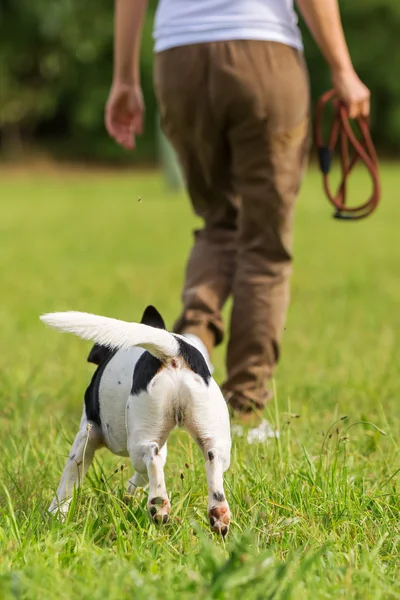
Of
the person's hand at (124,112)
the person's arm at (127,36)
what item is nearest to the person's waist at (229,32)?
the person's arm at (127,36)

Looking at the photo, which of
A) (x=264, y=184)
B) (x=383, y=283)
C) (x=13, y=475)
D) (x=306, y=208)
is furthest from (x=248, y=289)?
(x=306, y=208)

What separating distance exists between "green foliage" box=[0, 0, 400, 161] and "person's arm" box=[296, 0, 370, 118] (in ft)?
109

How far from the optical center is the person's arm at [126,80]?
3932 mm

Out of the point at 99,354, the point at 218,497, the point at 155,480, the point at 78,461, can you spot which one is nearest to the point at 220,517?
the point at 218,497

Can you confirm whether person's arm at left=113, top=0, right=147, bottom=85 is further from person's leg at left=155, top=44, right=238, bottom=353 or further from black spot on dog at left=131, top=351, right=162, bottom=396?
black spot on dog at left=131, top=351, right=162, bottom=396

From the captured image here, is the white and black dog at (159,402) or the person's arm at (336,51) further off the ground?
the person's arm at (336,51)

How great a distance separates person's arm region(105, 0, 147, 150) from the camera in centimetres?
393

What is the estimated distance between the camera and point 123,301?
7402 mm

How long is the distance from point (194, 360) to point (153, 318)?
0.25 m

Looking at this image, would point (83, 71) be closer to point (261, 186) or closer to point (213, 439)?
point (261, 186)

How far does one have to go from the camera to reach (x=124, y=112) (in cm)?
412

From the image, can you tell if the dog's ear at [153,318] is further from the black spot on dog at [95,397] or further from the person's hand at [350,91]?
the person's hand at [350,91]

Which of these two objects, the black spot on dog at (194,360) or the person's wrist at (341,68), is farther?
the person's wrist at (341,68)

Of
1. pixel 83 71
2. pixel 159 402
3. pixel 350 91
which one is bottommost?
pixel 83 71
